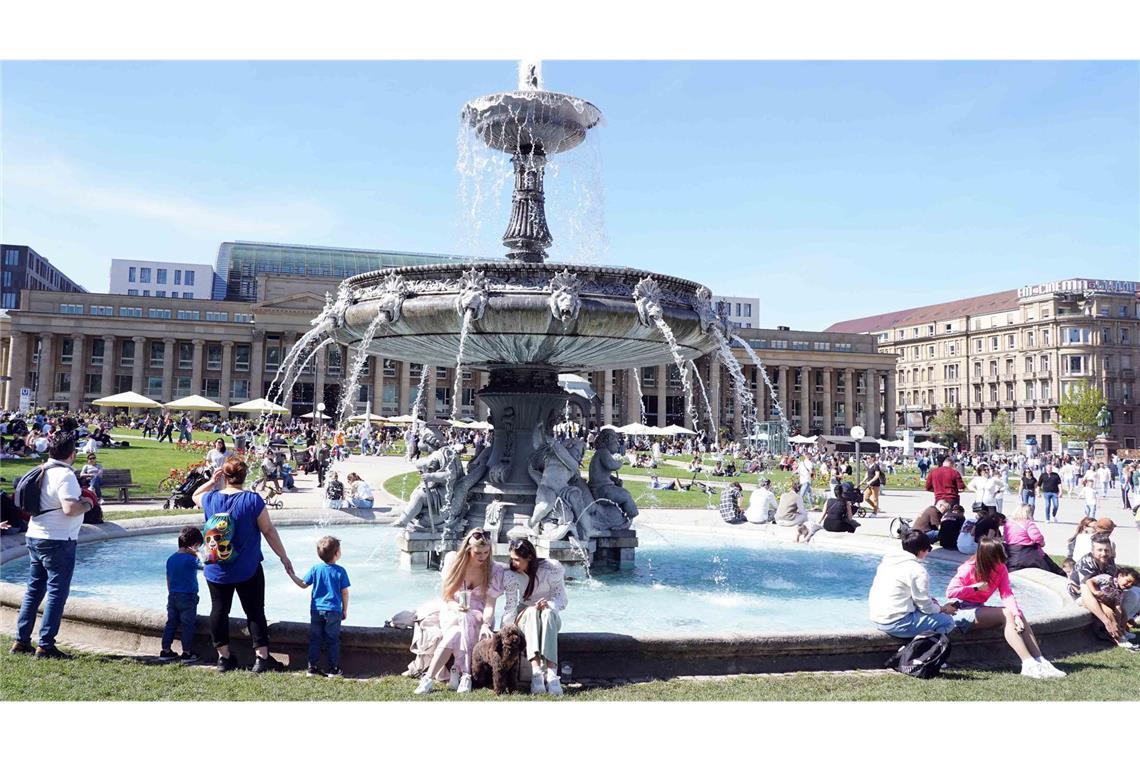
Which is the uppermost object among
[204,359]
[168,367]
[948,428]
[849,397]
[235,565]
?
[204,359]

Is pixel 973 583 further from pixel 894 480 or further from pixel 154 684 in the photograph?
pixel 894 480

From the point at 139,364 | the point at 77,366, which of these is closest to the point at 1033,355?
the point at 139,364

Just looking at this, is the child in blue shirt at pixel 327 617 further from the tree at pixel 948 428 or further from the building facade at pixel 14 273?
the building facade at pixel 14 273

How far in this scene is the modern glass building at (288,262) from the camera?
108m

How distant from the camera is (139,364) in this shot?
9212 centimetres

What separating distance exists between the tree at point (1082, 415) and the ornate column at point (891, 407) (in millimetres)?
26965

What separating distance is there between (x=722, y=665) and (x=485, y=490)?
5.27 metres

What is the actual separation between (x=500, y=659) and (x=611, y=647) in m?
0.86

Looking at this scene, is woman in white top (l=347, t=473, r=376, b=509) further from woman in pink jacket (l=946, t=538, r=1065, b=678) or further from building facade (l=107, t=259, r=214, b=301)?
building facade (l=107, t=259, r=214, b=301)

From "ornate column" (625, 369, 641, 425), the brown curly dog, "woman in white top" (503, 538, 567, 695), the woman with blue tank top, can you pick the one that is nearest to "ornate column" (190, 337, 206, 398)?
"ornate column" (625, 369, 641, 425)

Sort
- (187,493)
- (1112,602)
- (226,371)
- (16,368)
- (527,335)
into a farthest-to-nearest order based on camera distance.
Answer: (226,371) < (16,368) < (187,493) < (527,335) < (1112,602)

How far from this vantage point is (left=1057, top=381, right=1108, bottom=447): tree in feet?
266

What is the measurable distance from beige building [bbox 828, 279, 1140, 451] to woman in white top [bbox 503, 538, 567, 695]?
92.0 meters

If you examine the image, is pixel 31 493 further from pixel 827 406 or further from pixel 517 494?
pixel 827 406
